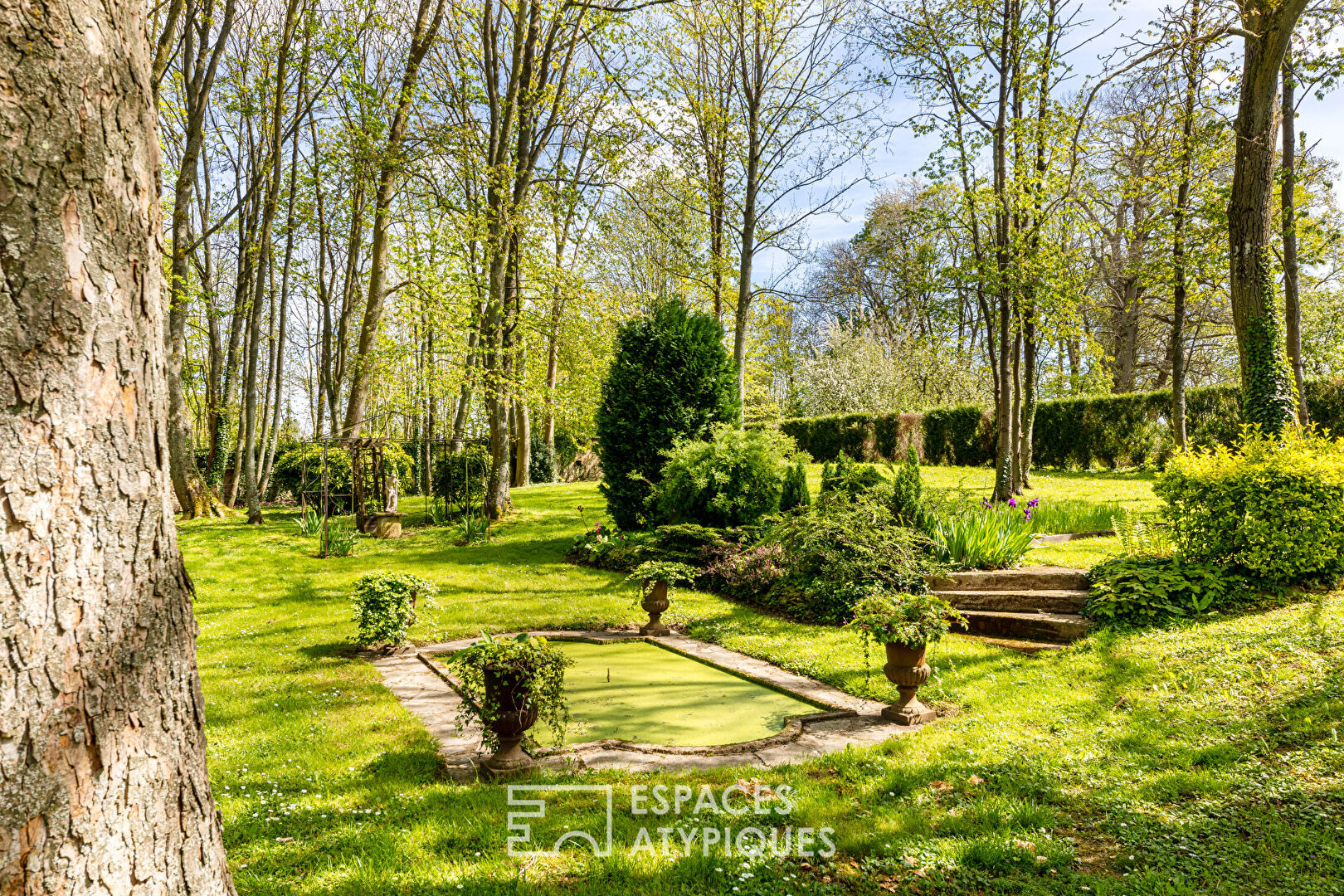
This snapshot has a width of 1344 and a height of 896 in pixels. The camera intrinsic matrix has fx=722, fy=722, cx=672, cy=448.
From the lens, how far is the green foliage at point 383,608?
22.1 ft

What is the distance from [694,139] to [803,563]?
11.0m

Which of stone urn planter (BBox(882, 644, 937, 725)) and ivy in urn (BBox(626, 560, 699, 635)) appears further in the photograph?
ivy in urn (BBox(626, 560, 699, 635))

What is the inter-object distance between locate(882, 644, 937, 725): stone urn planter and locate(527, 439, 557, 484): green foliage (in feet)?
65.9

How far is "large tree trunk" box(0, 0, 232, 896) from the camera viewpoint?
69.1 inches

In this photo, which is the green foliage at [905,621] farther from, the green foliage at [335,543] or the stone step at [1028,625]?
the green foliage at [335,543]

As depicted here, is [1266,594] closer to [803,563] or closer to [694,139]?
[803,563]

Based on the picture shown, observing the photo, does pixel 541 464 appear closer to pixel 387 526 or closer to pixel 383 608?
pixel 387 526

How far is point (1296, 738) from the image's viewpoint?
12.9 ft

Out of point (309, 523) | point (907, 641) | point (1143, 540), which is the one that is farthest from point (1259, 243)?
point (309, 523)

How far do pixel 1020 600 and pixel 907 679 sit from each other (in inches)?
114

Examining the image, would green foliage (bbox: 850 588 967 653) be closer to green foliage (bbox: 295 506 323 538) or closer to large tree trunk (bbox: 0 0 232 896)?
large tree trunk (bbox: 0 0 232 896)

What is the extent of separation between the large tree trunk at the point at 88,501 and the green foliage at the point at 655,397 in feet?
30.4

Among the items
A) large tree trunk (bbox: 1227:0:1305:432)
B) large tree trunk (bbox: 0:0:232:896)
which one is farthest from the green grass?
large tree trunk (bbox: 1227:0:1305:432)

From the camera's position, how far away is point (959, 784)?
Answer: 385cm
